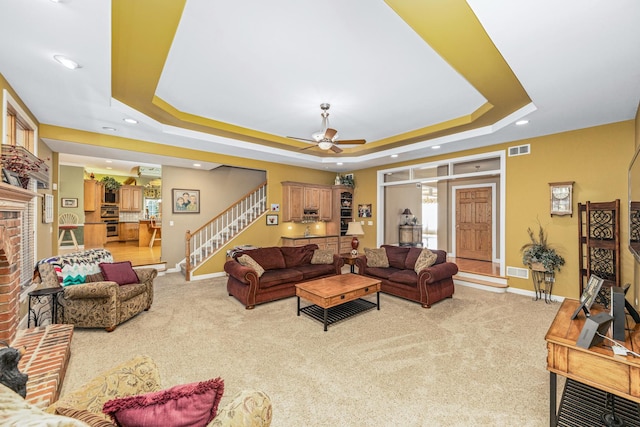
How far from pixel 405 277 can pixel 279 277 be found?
81.8 inches

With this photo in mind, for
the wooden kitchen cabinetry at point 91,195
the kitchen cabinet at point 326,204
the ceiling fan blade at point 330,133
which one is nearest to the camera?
the ceiling fan blade at point 330,133

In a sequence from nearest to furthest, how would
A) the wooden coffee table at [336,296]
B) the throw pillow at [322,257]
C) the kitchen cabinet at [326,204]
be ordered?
the wooden coffee table at [336,296] → the throw pillow at [322,257] → the kitchen cabinet at [326,204]

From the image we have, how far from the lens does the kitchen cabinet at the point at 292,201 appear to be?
7.36 m

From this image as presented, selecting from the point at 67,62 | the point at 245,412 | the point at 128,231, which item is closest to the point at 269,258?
the point at 67,62

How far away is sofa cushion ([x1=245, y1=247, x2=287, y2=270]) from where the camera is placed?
5055mm

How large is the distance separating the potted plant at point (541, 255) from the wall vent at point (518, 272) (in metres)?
0.14

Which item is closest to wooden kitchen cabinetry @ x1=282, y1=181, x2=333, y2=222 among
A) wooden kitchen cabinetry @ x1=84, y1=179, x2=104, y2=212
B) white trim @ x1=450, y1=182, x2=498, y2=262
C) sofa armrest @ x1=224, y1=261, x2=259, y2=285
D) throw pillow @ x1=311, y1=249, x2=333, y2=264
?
throw pillow @ x1=311, y1=249, x2=333, y2=264

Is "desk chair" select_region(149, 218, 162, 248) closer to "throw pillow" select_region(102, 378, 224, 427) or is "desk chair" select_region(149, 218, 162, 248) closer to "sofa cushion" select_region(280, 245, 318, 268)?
"sofa cushion" select_region(280, 245, 318, 268)

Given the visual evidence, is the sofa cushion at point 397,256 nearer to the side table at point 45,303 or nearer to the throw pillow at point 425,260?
the throw pillow at point 425,260

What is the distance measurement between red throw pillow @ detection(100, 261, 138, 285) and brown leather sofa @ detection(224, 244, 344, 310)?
135 cm

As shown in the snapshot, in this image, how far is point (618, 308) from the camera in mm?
1787

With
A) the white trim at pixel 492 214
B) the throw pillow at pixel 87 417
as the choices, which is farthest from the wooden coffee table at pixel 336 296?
the white trim at pixel 492 214

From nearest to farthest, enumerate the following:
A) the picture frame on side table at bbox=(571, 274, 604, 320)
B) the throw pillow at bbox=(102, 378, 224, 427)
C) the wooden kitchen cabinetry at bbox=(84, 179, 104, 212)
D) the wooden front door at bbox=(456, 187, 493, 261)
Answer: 1. the throw pillow at bbox=(102, 378, 224, 427)
2. the picture frame on side table at bbox=(571, 274, 604, 320)
3. the wooden front door at bbox=(456, 187, 493, 261)
4. the wooden kitchen cabinetry at bbox=(84, 179, 104, 212)

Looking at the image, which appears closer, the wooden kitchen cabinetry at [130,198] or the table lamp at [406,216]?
the table lamp at [406,216]
